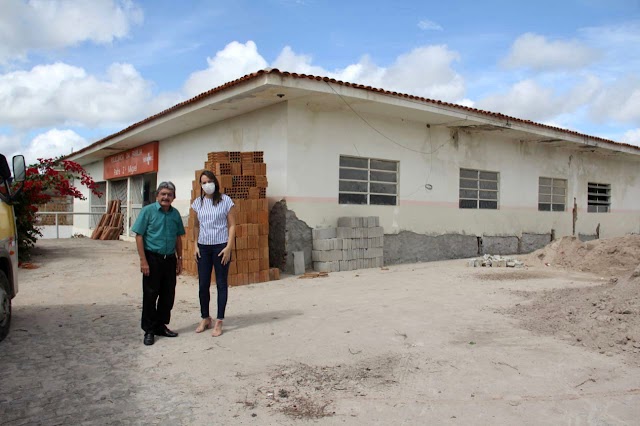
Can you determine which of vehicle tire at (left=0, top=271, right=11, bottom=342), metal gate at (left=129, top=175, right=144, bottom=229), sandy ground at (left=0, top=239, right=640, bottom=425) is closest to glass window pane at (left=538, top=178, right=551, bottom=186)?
sandy ground at (left=0, top=239, right=640, bottom=425)

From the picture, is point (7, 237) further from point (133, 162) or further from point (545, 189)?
point (545, 189)

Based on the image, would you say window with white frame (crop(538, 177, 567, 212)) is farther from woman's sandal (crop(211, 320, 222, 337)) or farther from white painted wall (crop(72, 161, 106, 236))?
white painted wall (crop(72, 161, 106, 236))

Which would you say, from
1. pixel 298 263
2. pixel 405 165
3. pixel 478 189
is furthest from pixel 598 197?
pixel 298 263

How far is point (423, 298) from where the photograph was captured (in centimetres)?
697

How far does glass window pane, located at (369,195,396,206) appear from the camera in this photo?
11.0 m

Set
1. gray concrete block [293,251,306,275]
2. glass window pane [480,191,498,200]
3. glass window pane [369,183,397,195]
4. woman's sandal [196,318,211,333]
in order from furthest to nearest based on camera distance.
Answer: glass window pane [480,191,498,200], glass window pane [369,183,397,195], gray concrete block [293,251,306,275], woman's sandal [196,318,211,333]

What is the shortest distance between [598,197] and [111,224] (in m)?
17.6

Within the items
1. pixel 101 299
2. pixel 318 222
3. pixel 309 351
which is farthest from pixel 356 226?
pixel 309 351

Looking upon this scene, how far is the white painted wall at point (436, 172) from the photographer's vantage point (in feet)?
32.3

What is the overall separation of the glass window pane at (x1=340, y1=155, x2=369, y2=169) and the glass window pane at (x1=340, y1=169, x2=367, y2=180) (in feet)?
0.37

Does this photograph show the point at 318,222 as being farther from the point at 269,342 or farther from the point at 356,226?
the point at 269,342

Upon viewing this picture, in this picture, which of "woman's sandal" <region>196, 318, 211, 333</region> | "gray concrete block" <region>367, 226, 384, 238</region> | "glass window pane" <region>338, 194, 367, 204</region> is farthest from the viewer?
"glass window pane" <region>338, 194, 367, 204</region>

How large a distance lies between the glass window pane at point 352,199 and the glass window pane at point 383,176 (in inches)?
20.2

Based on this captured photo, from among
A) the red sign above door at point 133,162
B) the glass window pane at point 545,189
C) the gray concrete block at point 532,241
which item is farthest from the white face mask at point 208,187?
the glass window pane at point 545,189
